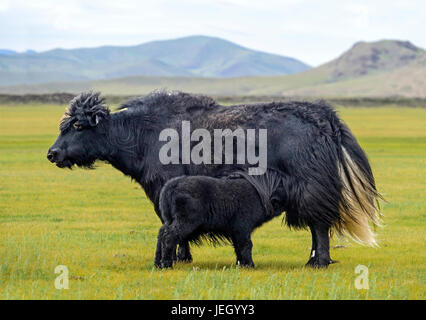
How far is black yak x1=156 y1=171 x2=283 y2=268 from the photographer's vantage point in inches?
363

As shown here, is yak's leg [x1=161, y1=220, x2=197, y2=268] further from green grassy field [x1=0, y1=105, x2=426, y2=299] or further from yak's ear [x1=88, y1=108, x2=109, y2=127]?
yak's ear [x1=88, y1=108, x2=109, y2=127]

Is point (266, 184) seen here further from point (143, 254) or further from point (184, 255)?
point (143, 254)

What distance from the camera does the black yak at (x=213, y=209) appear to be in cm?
922

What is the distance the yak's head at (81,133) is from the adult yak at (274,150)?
0.05 ft

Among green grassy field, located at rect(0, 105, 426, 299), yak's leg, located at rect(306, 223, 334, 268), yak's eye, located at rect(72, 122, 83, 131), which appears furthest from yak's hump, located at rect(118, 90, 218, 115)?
yak's leg, located at rect(306, 223, 334, 268)

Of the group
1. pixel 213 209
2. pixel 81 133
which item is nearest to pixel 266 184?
pixel 213 209

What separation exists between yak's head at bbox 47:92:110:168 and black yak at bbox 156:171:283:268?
1.59m

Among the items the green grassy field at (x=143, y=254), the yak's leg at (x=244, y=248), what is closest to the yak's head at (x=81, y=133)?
the green grassy field at (x=143, y=254)

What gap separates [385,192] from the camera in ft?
65.9

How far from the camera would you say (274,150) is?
9859mm

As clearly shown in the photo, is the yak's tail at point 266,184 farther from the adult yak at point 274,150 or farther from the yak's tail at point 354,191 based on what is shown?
the yak's tail at point 354,191

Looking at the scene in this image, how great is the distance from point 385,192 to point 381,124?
42.5m

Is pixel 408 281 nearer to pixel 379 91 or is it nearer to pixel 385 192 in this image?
pixel 385 192

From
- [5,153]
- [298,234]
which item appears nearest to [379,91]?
[5,153]
